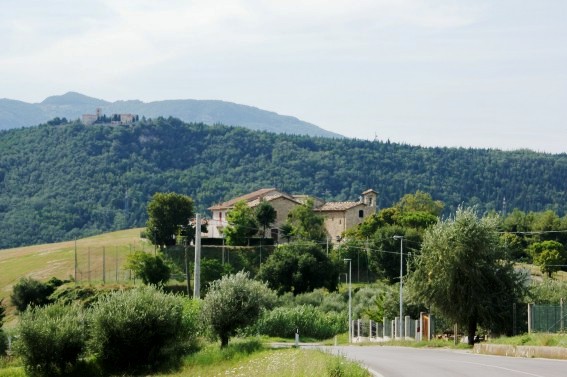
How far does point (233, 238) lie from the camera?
424ft

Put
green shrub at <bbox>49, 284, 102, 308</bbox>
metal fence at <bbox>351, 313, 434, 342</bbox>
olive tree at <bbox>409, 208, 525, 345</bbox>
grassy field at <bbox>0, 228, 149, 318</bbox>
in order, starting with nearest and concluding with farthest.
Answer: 1. olive tree at <bbox>409, 208, 525, 345</bbox>
2. metal fence at <bbox>351, 313, 434, 342</bbox>
3. green shrub at <bbox>49, 284, 102, 308</bbox>
4. grassy field at <bbox>0, 228, 149, 318</bbox>

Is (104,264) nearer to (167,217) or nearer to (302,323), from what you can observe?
(167,217)

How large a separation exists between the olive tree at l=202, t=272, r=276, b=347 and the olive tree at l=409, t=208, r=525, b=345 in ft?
27.8

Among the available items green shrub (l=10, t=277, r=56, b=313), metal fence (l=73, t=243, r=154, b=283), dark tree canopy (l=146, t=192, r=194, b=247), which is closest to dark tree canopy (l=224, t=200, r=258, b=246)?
dark tree canopy (l=146, t=192, r=194, b=247)

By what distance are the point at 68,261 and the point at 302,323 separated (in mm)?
68077

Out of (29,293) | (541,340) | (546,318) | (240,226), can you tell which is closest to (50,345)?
(546,318)

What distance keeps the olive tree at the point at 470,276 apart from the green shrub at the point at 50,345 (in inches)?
713

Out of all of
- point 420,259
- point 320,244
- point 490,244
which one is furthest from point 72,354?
point 320,244

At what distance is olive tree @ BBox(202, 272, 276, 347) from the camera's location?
53969 mm

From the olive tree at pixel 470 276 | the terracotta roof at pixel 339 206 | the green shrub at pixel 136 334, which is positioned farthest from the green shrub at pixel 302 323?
the terracotta roof at pixel 339 206

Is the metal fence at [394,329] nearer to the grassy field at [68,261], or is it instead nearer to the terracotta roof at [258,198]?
the grassy field at [68,261]

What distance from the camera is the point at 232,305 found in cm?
5403

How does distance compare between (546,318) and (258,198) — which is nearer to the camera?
(546,318)

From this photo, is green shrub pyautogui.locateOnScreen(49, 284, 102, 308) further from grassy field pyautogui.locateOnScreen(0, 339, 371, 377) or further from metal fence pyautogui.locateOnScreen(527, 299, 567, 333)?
metal fence pyautogui.locateOnScreen(527, 299, 567, 333)
